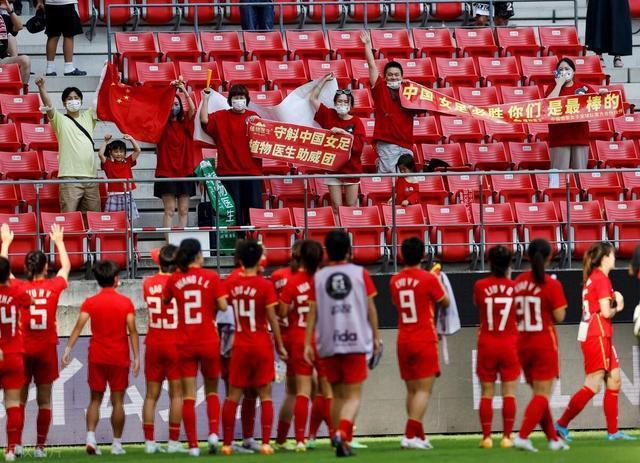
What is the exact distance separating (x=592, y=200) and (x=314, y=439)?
18.2ft

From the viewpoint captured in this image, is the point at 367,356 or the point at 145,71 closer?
the point at 367,356

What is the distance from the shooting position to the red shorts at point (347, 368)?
525 inches

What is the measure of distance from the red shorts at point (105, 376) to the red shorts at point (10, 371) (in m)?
0.71

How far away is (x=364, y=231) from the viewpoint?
18016mm

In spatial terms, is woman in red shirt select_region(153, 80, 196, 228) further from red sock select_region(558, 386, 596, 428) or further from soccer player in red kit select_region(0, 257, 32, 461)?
red sock select_region(558, 386, 596, 428)

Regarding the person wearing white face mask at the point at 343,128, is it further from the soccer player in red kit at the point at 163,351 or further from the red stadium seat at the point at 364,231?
the soccer player in red kit at the point at 163,351

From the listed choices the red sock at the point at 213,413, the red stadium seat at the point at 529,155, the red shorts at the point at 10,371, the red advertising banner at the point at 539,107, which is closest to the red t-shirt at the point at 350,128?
the red advertising banner at the point at 539,107

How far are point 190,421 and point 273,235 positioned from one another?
3.71 m

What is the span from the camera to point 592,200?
1922cm

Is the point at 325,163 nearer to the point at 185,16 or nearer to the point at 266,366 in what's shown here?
the point at 266,366

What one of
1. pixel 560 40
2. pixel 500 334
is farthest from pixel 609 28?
pixel 500 334

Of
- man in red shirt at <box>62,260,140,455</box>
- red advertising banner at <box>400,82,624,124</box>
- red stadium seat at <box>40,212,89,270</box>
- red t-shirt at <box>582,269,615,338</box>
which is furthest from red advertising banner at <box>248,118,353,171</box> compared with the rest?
red t-shirt at <box>582,269,615,338</box>

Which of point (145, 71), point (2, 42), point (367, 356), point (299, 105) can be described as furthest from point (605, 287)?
point (2, 42)

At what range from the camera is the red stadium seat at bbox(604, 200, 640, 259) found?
18.4 m
